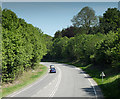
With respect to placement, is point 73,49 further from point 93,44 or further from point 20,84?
point 20,84

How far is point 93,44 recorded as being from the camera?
49.2 meters

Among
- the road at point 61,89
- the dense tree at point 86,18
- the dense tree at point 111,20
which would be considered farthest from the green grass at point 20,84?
the dense tree at point 86,18

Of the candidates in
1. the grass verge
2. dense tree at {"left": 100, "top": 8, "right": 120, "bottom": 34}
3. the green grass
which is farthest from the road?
dense tree at {"left": 100, "top": 8, "right": 120, "bottom": 34}

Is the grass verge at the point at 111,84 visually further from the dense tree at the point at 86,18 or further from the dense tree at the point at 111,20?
the dense tree at the point at 86,18

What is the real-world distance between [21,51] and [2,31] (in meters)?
4.77

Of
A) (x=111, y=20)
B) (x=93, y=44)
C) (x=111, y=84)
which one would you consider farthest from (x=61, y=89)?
(x=111, y=20)

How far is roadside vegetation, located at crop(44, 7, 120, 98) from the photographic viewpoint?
34125 mm

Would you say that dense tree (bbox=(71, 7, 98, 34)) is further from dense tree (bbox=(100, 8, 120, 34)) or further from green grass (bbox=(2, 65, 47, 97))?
green grass (bbox=(2, 65, 47, 97))

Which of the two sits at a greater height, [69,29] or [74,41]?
[69,29]

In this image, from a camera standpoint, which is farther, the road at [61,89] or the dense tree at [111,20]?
the dense tree at [111,20]

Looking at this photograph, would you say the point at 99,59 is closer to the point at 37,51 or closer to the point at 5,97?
the point at 37,51

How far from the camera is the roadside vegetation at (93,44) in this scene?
3412cm

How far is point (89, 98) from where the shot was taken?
56.3ft

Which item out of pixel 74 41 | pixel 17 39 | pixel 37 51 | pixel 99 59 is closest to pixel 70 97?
pixel 17 39
